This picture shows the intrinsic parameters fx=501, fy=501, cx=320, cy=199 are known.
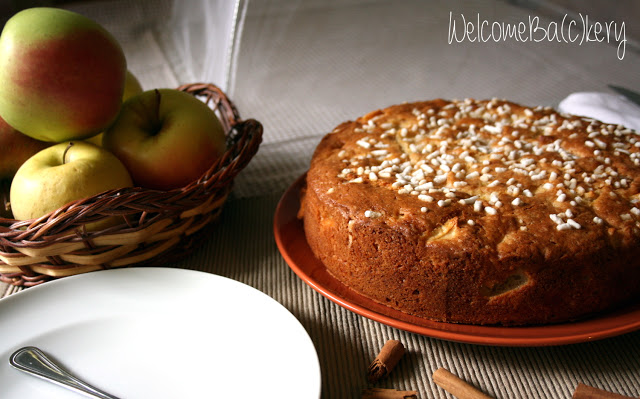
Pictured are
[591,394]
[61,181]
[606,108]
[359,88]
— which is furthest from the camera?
[359,88]

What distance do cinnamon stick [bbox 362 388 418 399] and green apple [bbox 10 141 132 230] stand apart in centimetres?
58

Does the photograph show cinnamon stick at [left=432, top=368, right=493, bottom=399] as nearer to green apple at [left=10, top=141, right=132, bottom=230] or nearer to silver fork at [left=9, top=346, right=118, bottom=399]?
silver fork at [left=9, top=346, right=118, bottom=399]

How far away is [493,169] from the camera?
102 cm

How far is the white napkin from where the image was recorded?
135 centimetres

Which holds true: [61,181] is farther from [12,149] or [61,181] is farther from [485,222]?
[485,222]

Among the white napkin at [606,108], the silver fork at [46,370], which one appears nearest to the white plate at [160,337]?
the silver fork at [46,370]

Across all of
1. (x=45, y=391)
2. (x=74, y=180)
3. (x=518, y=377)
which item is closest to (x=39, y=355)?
(x=45, y=391)

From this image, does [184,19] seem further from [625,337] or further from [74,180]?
[625,337]

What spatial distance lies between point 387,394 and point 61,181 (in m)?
0.71

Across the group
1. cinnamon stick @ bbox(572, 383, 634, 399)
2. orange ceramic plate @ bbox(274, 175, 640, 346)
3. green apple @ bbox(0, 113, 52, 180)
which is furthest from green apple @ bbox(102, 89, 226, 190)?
cinnamon stick @ bbox(572, 383, 634, 399)

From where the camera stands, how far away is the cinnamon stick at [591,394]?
2.43 feet

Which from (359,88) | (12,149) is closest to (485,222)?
(12,149)

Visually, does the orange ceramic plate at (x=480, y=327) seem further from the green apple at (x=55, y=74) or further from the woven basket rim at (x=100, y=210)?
the green apple at (x=55, y=74)

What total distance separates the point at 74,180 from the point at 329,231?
1.65ft
